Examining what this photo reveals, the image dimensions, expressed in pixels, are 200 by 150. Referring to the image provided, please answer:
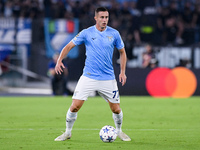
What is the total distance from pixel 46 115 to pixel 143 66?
8678 millimetres

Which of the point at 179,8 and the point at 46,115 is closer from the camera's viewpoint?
the point at 46,115

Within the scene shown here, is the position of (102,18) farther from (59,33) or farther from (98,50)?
(59,33)

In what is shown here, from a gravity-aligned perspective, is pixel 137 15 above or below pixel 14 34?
above

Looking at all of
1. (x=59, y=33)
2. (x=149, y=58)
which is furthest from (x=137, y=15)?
(x=59, y=33)

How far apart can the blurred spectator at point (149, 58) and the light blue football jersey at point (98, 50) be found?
41.2 feet

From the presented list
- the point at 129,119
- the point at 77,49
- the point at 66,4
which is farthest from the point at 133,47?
the point at 129,119

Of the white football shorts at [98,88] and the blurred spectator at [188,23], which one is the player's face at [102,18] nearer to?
the white football shorts at [98,88]

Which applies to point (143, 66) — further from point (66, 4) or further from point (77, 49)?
point (66, 4)

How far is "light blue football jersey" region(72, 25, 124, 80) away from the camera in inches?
332

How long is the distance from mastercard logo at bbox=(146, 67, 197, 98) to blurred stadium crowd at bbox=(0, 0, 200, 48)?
80.2 inches

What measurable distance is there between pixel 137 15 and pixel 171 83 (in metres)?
5.18

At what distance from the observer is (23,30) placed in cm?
2219

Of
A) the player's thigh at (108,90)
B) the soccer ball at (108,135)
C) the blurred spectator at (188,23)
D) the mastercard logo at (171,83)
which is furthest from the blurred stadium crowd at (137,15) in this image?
the soccer ball at (108,135)

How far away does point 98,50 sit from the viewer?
27.7 ft
